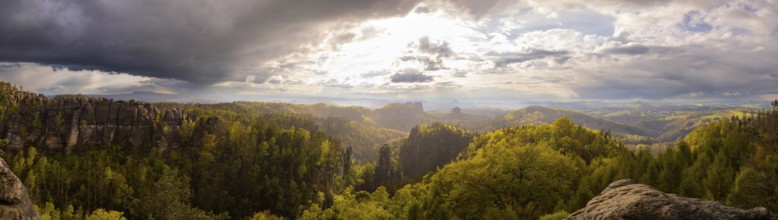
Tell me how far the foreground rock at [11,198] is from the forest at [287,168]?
1678 inches

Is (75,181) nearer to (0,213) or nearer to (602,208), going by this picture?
(0,213)

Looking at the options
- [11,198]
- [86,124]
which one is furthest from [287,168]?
[11,198]

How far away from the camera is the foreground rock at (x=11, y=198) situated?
88.6 ft

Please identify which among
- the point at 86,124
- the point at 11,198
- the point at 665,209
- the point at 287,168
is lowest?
the point at 287,168

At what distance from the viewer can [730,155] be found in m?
75.0

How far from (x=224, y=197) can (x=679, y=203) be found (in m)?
161

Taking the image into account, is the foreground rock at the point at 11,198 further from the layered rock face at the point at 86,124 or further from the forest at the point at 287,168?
the layered rock face at the point at 86,124

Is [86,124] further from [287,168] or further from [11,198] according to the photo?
[11,198]

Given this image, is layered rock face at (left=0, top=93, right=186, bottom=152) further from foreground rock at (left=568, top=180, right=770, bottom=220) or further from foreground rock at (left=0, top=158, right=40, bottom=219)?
foreground rock at (left=568, top=180, right=770, bottom=220)

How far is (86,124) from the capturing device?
564ft

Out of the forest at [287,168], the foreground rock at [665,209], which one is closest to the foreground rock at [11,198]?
the foreground rock at [665,209]

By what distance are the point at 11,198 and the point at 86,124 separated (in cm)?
17765

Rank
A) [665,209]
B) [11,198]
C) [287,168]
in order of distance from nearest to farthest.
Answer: [665,209]
[11,198]
[287,168]

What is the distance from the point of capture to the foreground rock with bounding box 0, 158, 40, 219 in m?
27.0
